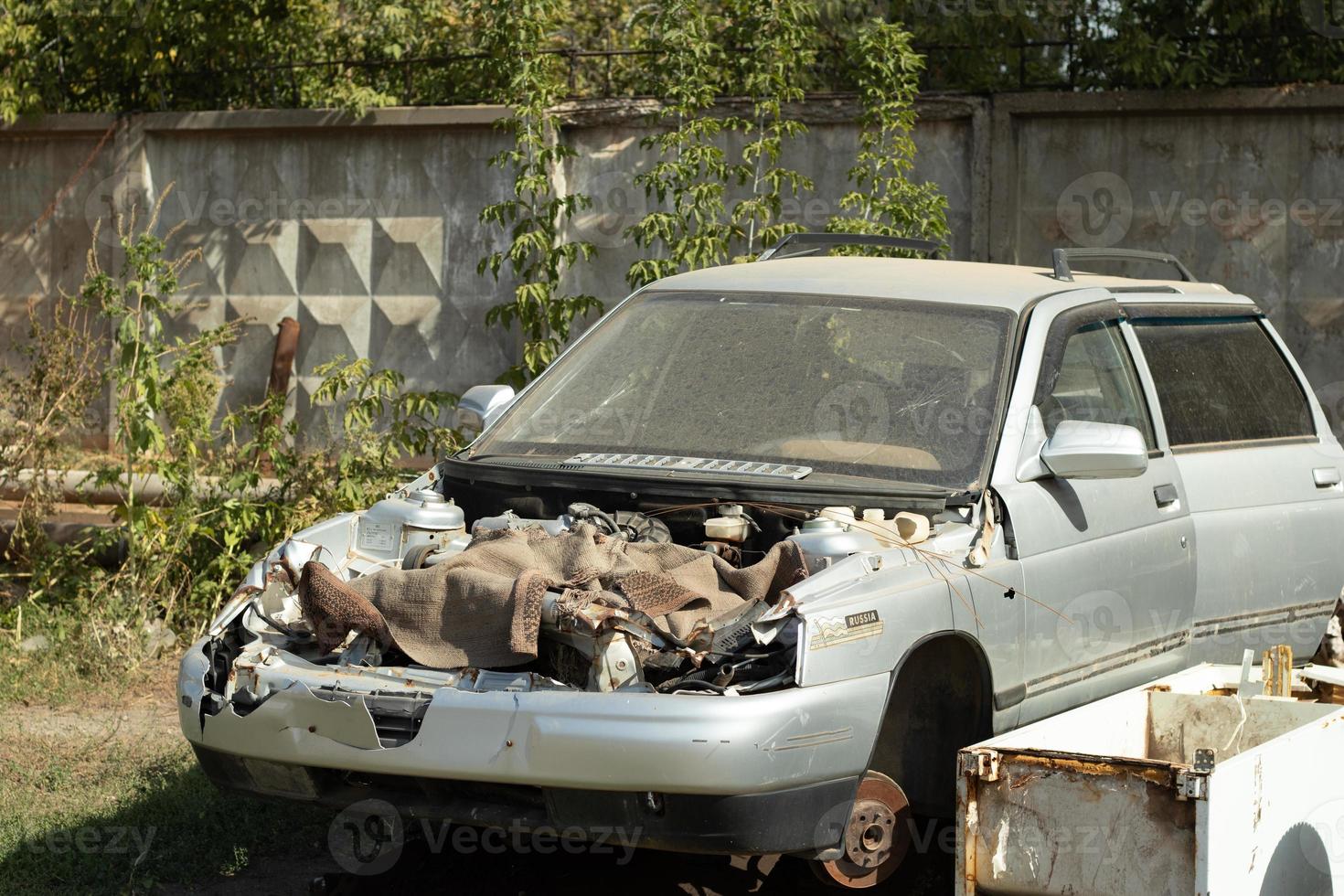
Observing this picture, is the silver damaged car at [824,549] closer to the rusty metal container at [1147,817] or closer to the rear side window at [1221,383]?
the rear side window at [1221,383]

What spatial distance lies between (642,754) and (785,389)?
1636 mm

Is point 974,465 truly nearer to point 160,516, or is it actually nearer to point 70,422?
point 160,516

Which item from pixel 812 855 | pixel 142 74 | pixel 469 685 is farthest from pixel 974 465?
pixel 142 74

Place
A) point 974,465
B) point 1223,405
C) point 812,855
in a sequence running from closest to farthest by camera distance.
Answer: point 812,855
point 974,465
point 1223,405

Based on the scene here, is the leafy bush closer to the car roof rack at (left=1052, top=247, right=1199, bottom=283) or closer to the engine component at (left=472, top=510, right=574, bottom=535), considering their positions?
the engine component at (left=472, top=510, right=574, bottom=535)

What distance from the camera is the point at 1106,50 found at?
355 inches

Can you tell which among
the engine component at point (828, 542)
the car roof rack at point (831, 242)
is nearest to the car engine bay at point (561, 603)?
the engine component at point (828, 542)

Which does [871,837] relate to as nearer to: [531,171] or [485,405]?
[485,405]

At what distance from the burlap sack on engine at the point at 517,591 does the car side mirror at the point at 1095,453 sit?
872 mm

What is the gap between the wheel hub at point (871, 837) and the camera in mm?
3895

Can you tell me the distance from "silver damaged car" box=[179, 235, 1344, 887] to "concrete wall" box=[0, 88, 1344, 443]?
2899mm

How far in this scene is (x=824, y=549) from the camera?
13.2 ft

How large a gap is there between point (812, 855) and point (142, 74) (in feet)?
27.9

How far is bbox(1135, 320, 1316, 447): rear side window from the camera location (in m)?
5.30
